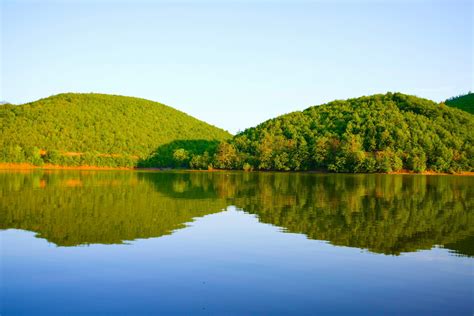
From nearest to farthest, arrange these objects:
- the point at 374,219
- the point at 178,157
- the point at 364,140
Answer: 1. the point at 374,219
2. the point at 364,140
3. the point at 178,157

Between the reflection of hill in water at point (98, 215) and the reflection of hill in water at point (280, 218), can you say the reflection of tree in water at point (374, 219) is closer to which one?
the reflection of hill in water at point (280, 218)

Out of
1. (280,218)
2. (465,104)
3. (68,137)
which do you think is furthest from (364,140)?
(68,137)

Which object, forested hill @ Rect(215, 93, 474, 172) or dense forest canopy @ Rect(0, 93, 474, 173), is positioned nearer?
forested hill @ Rect(215, 93, 474, 172)

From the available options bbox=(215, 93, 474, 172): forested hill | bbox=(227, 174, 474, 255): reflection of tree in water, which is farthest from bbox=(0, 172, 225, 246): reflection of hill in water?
bbox=(215, 93, 474, 172): forested hill

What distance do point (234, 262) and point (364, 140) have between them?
369 feet

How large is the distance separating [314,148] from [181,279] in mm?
112153

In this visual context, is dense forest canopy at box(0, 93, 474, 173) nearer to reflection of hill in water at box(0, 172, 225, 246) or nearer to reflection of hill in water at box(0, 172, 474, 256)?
reflection of hill in water at box(0, 172, 474, 256)

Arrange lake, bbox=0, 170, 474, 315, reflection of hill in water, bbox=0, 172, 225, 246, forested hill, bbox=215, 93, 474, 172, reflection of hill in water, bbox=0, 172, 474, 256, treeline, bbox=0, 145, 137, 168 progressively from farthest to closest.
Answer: treeline, bbox=0, 145, 137, 168
forested hill, bbox=215, 93, 474, 172
reflection of hill in water, bbox=0, 172, 225, 246
reflection of hill in water, bbox=0, 172, 474, 256
lake, bbox=0, 170, 474, 315

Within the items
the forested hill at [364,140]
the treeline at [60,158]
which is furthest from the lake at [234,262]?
the treeline at [60,158]

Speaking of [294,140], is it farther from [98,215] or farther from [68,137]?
[98,215]

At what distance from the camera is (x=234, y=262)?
1698 cm

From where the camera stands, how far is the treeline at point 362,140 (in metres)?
116

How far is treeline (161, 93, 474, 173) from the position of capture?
115562 millimetres

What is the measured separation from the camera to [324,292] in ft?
44.0
